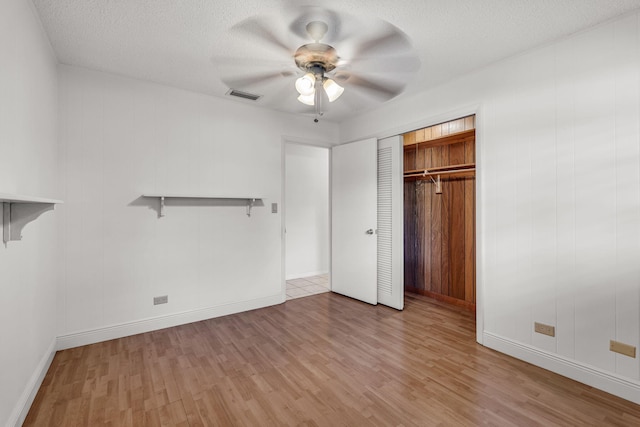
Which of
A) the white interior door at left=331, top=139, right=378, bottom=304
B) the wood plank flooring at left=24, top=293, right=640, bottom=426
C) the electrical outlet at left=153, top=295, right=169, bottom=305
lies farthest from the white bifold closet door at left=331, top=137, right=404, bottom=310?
the electrical outlet at left=153, top=295, right=169, bottom=305

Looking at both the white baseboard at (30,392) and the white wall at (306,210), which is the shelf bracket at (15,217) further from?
the white wall at (306,210)

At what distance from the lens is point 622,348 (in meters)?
2.06

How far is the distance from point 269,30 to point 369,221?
2.53 m

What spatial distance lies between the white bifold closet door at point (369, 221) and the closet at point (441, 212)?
21.8 inches

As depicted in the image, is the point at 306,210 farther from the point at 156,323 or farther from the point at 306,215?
the point at 156,323

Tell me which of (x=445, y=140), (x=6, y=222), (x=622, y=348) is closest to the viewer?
(x=6, y=222)

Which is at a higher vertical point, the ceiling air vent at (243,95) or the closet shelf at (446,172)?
the ceiling air vent at (243,95)

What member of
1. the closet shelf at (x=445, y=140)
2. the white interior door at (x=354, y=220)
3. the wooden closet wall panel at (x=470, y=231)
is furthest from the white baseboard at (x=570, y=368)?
the closet shelf at (x=445, y=140)

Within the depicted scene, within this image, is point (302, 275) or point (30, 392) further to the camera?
point (302, 275)

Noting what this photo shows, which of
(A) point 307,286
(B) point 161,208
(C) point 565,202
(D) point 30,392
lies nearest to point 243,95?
(B) point 161,208

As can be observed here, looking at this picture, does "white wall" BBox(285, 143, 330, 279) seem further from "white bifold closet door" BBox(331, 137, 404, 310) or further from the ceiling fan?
the ceiling fan

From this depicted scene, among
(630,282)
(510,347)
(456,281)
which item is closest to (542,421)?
(510,347)

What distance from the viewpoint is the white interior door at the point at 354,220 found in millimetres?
3998

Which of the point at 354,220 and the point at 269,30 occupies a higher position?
the point at 269,30
